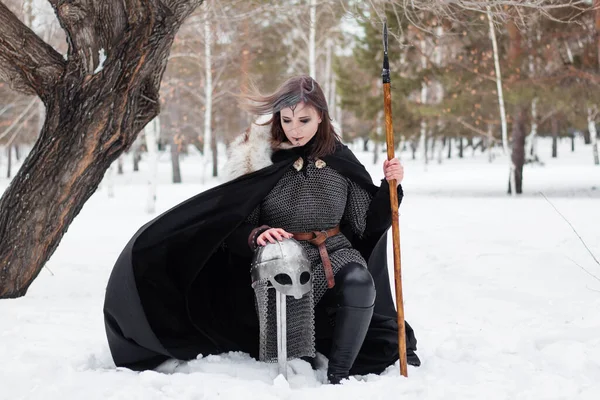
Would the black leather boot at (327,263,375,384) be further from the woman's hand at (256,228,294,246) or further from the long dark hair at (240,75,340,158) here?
the long dark hair at (240,75,340,158)

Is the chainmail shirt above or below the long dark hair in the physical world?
below

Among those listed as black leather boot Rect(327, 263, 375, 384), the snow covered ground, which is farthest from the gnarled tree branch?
black leather boot Rect(327, 263, 375, 384)

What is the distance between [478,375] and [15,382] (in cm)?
217

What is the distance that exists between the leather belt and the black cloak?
27cm

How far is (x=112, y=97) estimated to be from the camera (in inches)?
162

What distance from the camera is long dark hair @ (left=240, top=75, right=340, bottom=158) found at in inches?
117

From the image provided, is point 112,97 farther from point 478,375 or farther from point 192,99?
point 192,99

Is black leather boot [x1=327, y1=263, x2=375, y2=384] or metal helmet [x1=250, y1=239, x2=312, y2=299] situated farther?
black leather boot [x1=327, y1=263, x2=375, y2=384]

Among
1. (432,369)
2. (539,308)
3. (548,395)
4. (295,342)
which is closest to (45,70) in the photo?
(295,342)

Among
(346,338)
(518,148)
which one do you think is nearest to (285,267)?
(346,338)

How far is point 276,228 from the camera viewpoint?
9.59 feet

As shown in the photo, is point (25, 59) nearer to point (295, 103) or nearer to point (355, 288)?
point (295, 103)

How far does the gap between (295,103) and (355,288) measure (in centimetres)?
91

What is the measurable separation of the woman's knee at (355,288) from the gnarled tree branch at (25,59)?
250cm
